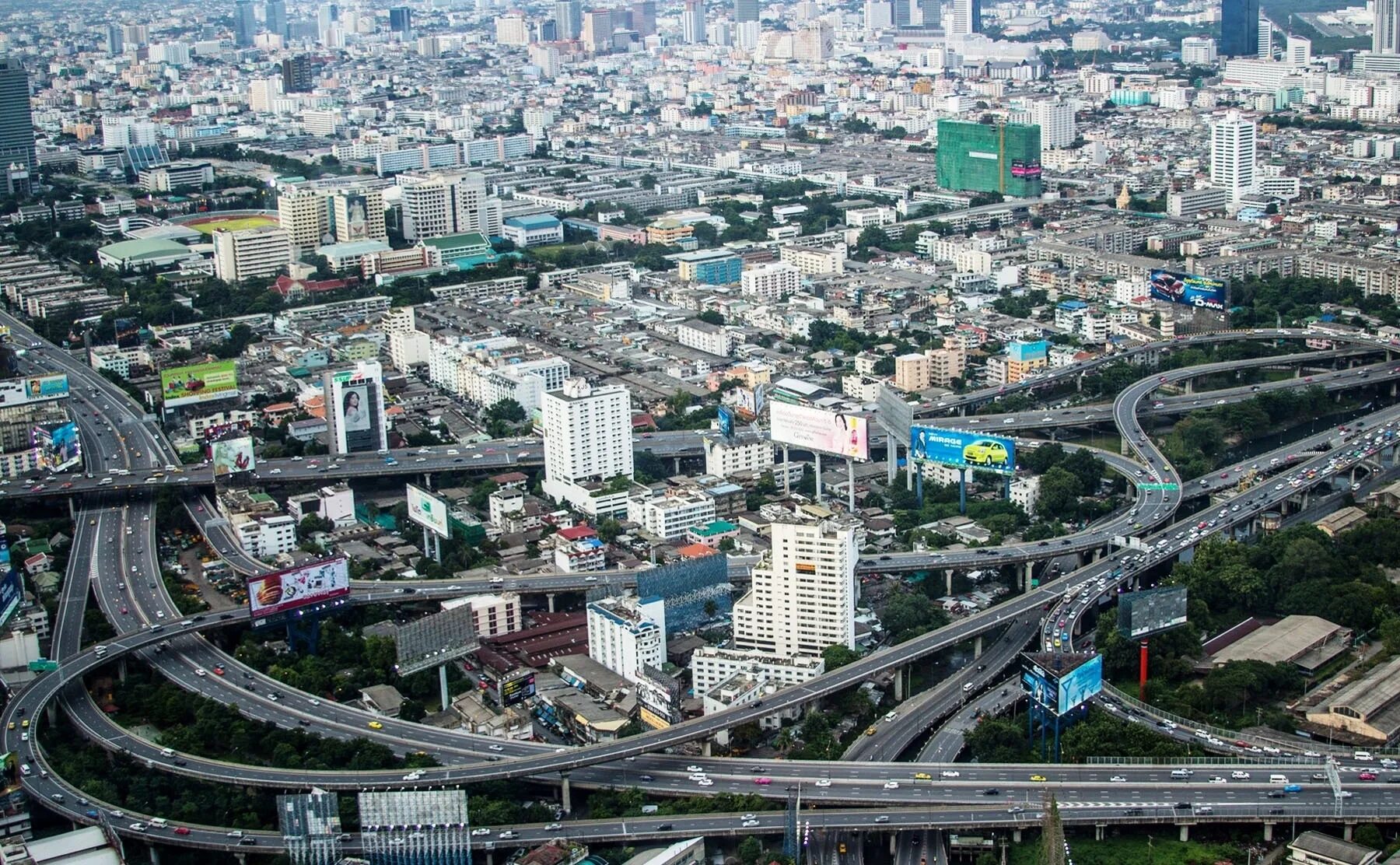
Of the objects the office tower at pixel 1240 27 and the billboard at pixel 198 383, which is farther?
the office tower at pixel 1240 27

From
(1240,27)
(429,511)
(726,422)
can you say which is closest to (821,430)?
(726,422)

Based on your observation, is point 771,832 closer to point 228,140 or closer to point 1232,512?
point 1232,512

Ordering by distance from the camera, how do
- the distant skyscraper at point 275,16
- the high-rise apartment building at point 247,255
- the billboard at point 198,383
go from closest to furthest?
the billboard at point 198,383 → the high-rise apartment building at point 247,255 → the distant skyscraper at point 275,16

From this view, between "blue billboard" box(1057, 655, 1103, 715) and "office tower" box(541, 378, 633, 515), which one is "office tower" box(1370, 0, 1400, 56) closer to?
"office tower" box(541, 378, 633, 515)

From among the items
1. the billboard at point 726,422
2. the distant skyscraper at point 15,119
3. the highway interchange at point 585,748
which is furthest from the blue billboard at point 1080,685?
the distant skyscraper at point 15,119

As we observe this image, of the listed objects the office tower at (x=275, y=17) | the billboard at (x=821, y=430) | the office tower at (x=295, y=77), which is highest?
the office tower at (x=275, y=17)

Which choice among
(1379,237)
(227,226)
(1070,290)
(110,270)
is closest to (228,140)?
(227,226)

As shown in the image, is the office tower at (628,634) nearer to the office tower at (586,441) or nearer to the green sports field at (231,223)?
the office tower at (586,441)

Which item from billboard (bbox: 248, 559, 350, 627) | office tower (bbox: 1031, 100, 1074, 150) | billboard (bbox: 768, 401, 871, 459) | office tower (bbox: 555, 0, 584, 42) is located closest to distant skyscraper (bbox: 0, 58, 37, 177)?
office tower (bbox: 1031, 100, 1074, 150)
